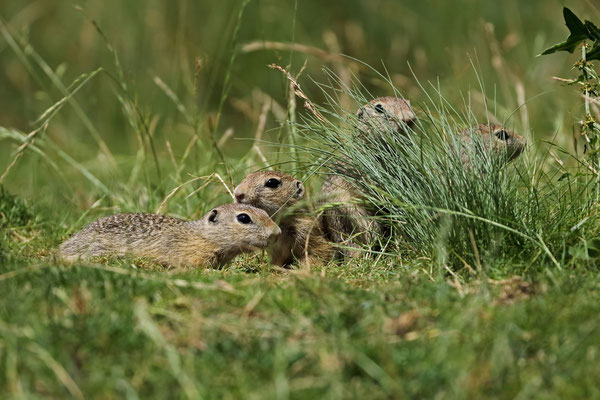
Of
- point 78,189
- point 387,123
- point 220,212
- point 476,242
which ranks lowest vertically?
point 78,189

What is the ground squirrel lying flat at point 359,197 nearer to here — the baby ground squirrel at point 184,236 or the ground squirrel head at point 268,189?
the ground squirrel head at point 268,189

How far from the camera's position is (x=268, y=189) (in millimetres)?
5922

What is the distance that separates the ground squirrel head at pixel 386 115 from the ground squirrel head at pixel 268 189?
0.73 meters

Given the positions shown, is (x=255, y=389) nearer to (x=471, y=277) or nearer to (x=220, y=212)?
(x=471, y=277)

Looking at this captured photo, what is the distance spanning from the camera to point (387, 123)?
16.3ft

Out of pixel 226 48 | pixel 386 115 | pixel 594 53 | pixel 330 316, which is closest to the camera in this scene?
pixel 330 316

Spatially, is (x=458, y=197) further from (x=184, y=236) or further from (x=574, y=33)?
(x=184, y=236)

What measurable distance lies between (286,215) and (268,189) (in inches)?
9.2

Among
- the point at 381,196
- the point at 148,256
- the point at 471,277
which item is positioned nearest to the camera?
the point at 471,277

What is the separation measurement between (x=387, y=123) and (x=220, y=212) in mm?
1496

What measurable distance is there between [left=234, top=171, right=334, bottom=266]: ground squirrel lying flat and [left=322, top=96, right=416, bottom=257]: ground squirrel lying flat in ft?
0.45

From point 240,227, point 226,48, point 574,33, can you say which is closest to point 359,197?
point 240,227

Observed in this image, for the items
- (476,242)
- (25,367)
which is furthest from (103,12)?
(25,367)

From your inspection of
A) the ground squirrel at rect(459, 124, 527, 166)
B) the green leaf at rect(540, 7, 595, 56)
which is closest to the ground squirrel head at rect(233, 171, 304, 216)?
the ground squirrel at rect(459, 124, 527, 166)
